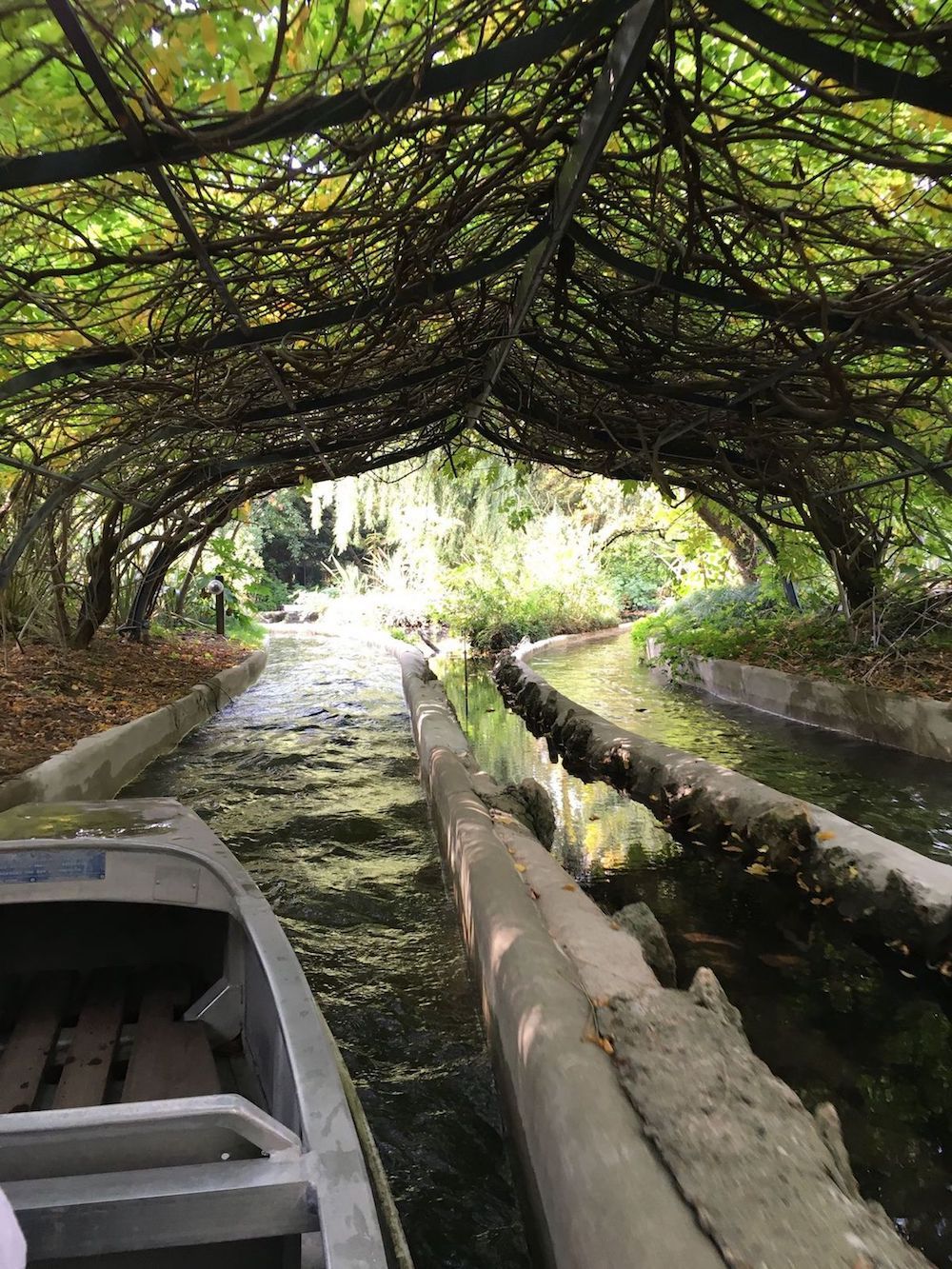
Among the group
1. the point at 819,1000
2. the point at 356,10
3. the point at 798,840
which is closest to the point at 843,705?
the point at 798,840

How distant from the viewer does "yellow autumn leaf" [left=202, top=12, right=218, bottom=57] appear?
2080 millimetres

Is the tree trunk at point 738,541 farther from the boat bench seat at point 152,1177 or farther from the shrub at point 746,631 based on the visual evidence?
the boat bench seat at point 152,1177

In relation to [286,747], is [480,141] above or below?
above

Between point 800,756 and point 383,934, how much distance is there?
514 centimetres

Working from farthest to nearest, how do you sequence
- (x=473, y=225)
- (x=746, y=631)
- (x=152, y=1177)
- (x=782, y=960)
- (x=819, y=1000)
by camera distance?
(x=746, y=631)
(x=473, y=225)
(x=782, y=960)
(x=819, y=1000)
(x=152, y=1177)

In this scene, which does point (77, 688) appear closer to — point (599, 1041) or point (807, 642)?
point (599, 1041)

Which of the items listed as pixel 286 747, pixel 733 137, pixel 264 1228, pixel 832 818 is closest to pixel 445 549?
pixel 286 747

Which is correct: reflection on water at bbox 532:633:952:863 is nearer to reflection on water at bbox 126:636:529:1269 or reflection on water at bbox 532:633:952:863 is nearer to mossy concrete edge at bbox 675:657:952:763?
mossy concrete edge at bbox 675:657:952:763

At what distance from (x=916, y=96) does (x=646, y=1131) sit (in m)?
3.19

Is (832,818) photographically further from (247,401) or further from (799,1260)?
(247,401)

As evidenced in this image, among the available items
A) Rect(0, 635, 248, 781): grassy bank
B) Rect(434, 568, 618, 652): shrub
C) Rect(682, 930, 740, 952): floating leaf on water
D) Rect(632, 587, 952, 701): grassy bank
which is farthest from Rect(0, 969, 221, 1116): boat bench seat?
Rect(434, 568, 618, 652): shrub

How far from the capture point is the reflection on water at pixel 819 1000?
2490 millimetres

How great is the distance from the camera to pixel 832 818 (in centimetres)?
464

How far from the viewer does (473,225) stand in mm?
4047
